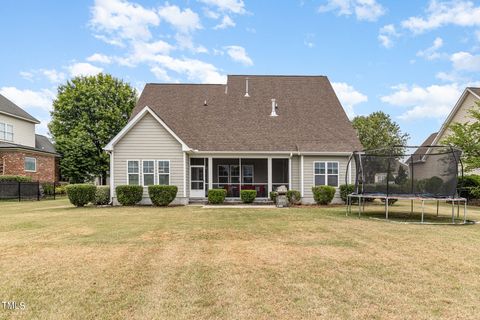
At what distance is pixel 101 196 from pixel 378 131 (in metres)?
40.6

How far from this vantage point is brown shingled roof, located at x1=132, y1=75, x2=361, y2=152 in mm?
21203

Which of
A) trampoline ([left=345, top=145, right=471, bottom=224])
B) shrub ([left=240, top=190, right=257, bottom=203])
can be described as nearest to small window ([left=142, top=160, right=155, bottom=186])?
shrub ([left=240, top=190, right=257, bottom=203])

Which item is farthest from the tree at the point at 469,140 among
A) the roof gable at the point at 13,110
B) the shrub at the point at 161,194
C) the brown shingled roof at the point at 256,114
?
the roof gable at the point at 13,110

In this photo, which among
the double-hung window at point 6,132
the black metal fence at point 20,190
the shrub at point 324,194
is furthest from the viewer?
the double-hung window at point 6,132

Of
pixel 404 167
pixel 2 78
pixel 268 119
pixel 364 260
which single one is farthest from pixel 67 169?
pixel 364 260

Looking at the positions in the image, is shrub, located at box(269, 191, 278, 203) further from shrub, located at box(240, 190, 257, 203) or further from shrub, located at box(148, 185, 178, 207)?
shrub, located at box(148, 185, 178, 207)

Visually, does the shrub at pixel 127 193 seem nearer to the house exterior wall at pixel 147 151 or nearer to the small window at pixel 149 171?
the house exterior wall at pixel 147 151

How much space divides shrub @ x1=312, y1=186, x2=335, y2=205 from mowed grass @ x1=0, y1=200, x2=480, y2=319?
9236 mm

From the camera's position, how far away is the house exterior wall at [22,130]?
33.1m

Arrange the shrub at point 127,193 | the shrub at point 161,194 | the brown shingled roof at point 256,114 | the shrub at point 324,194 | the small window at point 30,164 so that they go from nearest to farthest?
the shrub at point 161,194 < the shrub at point 127,193 < the shrub at point 324,194 < the brown shingled roof at point 256,114 < the small window at point 30,164

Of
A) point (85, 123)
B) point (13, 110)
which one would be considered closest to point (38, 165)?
point (13, 110)

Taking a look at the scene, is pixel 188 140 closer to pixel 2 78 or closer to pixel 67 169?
pixel 67 169

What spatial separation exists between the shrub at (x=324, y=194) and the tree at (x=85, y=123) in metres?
24.5

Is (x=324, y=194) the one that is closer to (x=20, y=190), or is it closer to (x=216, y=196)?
(x=216, y=196)
